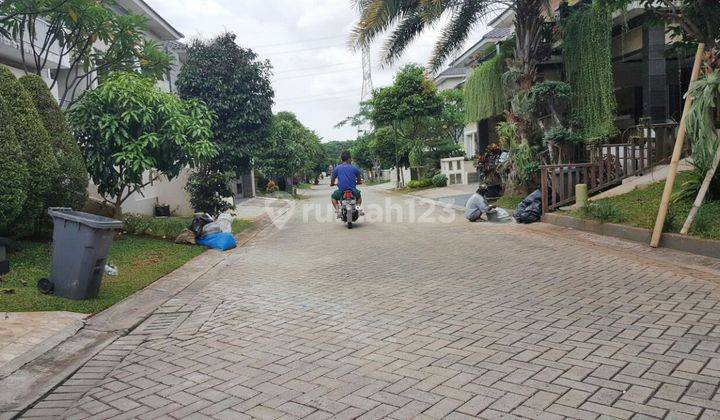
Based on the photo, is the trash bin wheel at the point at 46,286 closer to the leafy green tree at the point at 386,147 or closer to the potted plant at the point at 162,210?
the potted plant at the point at 162,210

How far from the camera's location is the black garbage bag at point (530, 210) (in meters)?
12.1

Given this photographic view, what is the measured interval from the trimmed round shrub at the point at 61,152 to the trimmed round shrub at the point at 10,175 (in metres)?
1.23

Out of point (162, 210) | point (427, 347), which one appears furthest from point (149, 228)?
point (427, 347)

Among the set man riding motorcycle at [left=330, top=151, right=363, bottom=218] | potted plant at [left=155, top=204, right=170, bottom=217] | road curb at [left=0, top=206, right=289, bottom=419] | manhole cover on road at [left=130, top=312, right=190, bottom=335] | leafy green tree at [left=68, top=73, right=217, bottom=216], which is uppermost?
leafy green tree at [left=68, top=73, right=217, bottom=216]

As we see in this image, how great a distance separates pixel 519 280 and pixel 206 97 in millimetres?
13203

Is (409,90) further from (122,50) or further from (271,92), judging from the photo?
(122,50)

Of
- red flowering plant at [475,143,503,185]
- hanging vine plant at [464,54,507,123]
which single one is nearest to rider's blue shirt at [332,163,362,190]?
red flowering plant at [475,143,503,185]

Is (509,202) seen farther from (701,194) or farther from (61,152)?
(61,152)

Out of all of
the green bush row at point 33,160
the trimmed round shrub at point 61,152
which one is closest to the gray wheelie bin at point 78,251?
the green bush row at point 33,160

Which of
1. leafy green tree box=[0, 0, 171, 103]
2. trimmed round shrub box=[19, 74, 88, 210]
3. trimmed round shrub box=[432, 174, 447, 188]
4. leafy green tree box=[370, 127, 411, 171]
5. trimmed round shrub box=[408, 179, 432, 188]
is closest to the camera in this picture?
trimmed round shrub box=[19, 74, 88, 210]

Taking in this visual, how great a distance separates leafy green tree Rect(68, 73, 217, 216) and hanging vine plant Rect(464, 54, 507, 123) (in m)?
10.2

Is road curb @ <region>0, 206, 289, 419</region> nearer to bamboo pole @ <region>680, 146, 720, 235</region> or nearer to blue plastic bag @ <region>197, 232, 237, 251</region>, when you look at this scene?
blue plastic bag @ <region>197, 232, 237, 251</region>

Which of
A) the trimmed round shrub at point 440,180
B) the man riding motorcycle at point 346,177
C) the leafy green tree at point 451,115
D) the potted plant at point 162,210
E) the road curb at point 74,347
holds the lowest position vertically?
the road curb at point 74,347

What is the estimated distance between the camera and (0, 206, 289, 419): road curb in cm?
369
